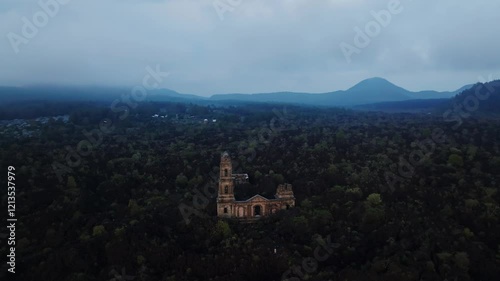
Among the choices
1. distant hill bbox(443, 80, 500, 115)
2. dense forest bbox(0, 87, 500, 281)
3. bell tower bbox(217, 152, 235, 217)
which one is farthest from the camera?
distant hill bbox(443, 80, 500, 115)

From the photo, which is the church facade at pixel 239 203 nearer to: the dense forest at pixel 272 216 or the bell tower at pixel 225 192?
the bell tower at pixel 225 192

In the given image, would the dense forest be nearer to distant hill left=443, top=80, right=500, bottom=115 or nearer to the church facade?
the church facade

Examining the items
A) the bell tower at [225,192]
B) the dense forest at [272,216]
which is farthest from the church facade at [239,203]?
the dense forest at [272,216]

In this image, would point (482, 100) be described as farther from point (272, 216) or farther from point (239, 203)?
point (239, 203)

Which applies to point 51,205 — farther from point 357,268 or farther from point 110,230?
point 357,268

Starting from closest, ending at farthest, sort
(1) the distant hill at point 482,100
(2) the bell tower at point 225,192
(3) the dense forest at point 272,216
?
(3) the dense forest at point 272,216 < (2) the bell tower at point 225,192 < (1) the distant hill at point 482,100

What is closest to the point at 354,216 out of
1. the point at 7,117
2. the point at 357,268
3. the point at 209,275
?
the point at 357,268

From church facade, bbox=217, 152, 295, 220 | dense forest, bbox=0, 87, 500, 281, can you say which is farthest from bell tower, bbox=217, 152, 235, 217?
dense forest, bbox=0, 87, 500, 281
